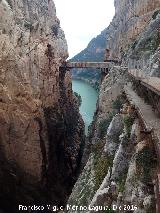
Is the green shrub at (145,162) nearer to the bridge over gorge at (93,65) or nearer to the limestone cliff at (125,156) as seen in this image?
the limestone cliff at (125,156)

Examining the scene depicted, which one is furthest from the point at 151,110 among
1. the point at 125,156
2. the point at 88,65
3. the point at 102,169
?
Result: the point at 88,65

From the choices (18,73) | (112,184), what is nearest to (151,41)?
(18,73)

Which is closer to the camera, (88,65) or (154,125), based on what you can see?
(154,125)

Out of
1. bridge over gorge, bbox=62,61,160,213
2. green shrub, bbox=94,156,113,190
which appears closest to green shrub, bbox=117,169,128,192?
bridge over gorge, bbox=62,61,160,213

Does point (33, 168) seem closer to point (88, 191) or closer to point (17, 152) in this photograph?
point (17, 152)

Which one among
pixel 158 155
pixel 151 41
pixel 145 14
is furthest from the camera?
pixel 145 14

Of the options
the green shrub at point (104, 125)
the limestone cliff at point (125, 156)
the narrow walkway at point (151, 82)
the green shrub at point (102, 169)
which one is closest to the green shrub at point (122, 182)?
the limestone cliff at point (125, 156)

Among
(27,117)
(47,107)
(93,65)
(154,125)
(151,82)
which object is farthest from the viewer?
(93,65)

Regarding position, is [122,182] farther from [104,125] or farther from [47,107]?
[47,107]

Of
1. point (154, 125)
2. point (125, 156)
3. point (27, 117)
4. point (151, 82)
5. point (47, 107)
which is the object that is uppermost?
point (151, 82)
